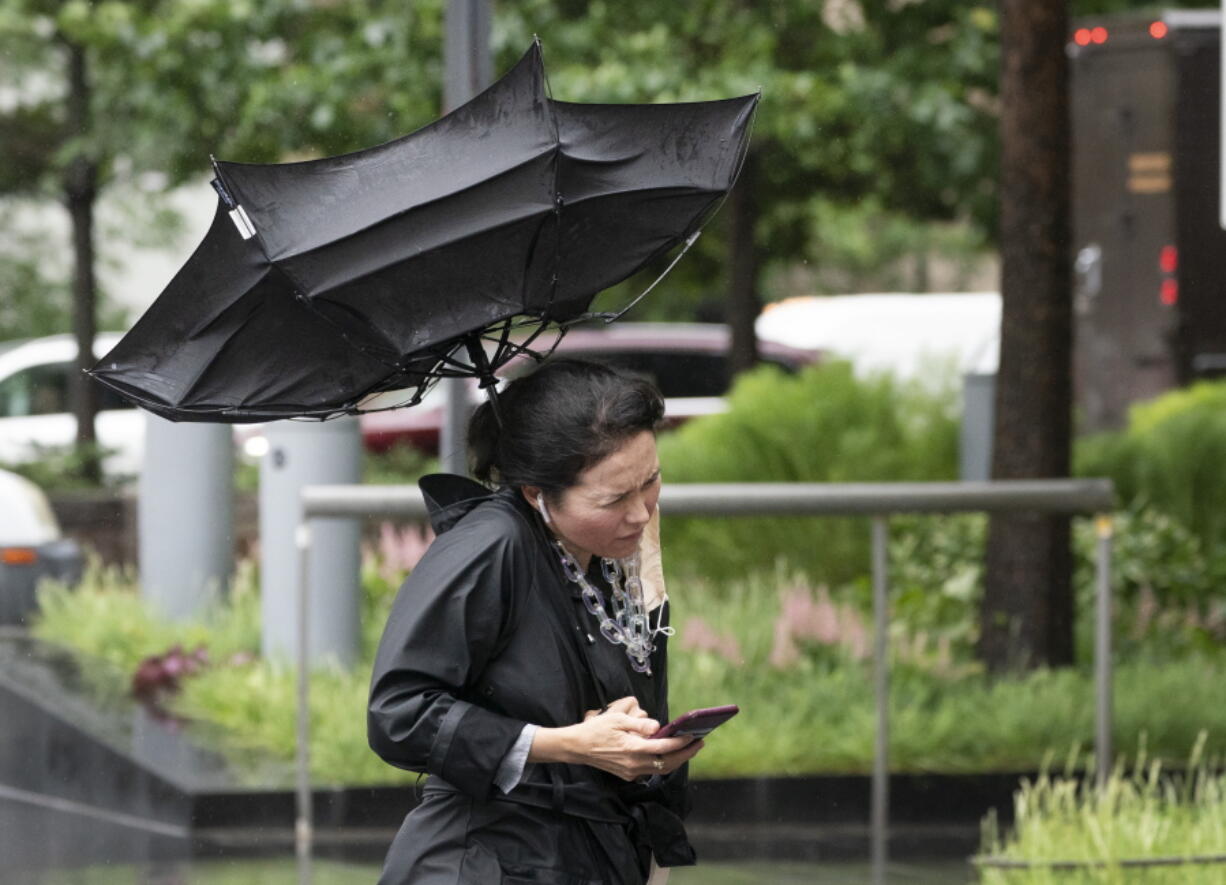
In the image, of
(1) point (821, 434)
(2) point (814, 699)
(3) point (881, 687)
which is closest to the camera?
(3) point (881, 687)

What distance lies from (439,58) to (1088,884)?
865 cm

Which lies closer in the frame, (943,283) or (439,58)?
(439,58)

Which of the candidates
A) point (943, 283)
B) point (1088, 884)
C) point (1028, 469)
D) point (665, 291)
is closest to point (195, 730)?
point (1028, 469)

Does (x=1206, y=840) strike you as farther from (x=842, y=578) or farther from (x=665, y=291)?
(x=665, y=291)

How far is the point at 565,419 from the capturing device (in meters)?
3.11

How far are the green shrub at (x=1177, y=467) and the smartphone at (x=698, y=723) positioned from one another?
7501 mm

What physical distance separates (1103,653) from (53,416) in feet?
19.9

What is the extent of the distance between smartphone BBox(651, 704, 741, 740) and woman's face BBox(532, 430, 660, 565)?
1.06 feet

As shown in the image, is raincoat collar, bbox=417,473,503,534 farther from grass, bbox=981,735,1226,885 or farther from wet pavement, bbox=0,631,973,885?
wet pavement, bbox=0,631,973,885

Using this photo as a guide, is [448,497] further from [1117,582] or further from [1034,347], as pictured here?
[1117,582]

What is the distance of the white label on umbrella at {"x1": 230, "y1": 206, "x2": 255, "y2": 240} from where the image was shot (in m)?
3.10

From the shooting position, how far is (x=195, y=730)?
8008 millimetres

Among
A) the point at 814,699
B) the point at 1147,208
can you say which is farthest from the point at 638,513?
the point at 1147,208

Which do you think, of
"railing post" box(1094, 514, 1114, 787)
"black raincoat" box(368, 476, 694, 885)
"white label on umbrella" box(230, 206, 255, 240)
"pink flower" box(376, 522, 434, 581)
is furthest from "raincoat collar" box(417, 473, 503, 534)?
"pink flower" box(376, 522, 434, 581)
